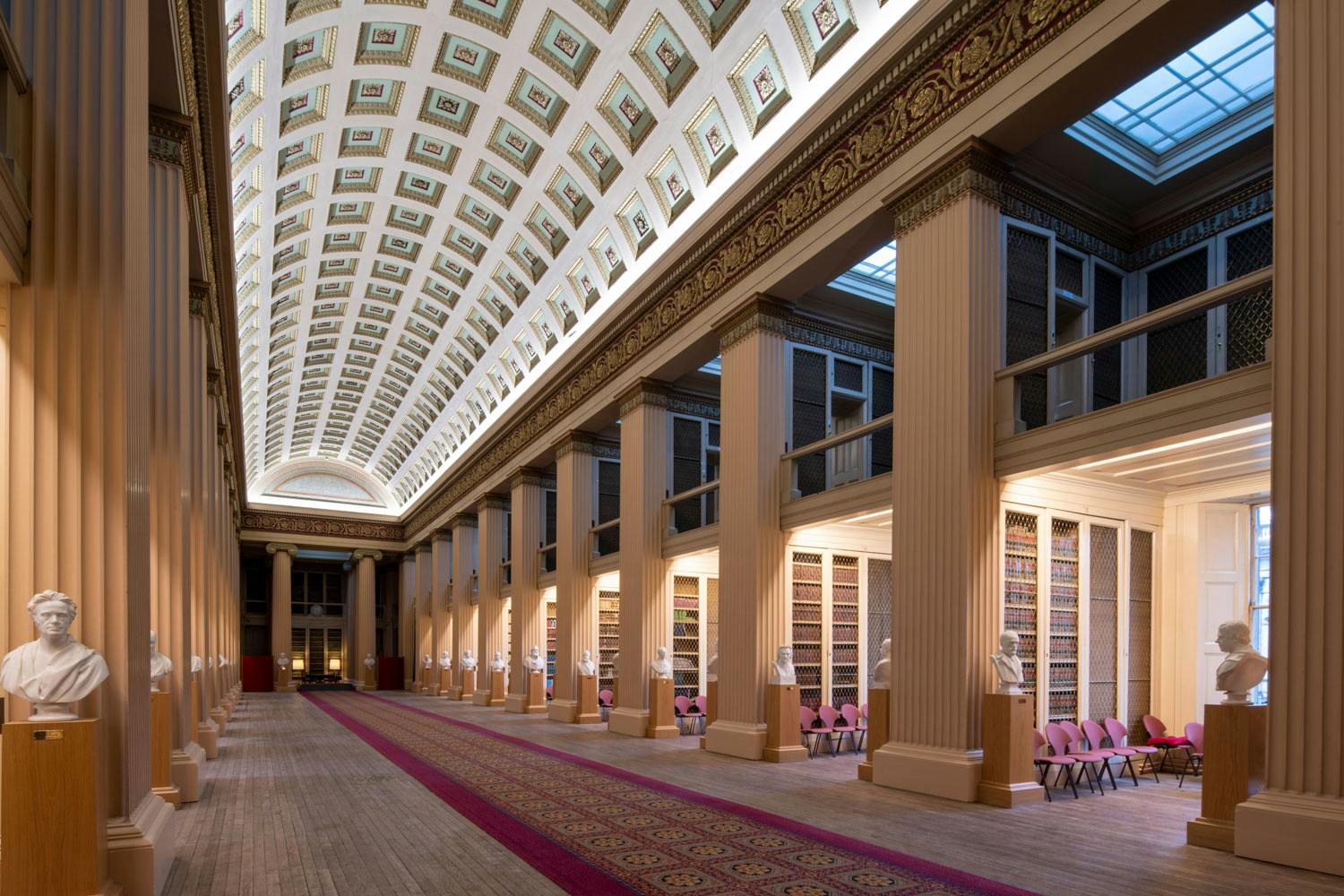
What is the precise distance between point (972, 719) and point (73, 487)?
25.8 ft

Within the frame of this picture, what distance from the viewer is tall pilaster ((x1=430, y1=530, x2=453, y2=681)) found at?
34500 mm

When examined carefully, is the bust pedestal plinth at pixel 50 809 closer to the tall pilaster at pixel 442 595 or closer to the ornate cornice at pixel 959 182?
the ornate cornice at pixel 959 182

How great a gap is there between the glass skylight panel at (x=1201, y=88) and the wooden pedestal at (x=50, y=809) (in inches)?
436

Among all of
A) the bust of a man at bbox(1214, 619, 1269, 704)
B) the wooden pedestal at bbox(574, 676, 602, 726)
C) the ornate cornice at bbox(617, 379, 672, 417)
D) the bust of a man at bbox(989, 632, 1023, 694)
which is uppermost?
the ornate cornice at bbox(617, 379, 672, 417)

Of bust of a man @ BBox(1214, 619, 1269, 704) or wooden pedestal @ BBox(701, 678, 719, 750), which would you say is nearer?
bust of a man @ BBox(1214, 619, 1269, 704)

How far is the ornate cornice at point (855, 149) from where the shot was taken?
9078 mm

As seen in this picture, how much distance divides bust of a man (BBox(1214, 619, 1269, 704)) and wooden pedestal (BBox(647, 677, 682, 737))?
400 inches

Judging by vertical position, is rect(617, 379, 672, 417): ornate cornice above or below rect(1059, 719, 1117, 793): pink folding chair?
above

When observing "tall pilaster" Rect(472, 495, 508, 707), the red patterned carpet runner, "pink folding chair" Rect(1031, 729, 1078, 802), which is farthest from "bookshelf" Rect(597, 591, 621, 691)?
"pink folding chair" Rect(1031, 729, 1078, 802)

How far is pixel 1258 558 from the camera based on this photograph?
36.7 feet

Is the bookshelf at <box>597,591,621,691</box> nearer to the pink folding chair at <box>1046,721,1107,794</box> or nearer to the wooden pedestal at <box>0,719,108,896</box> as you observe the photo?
the pink folding chair at <box>1046,721,1107,794</box>

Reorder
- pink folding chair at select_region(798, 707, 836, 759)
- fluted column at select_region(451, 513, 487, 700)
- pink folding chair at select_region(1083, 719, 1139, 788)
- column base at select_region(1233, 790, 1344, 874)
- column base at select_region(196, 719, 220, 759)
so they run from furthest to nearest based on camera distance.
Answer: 1. fluted column at select_region(451, 513, 487, 700)
2. pink folding chair at select_region(798, 707, 836, 759)
3. column base at select_region(196, 719, 220, 759)
4. pink folding chair at select_region(1083, 719, 1139, 788)
5. column base at select_region(1233, 790, 1344, 874)

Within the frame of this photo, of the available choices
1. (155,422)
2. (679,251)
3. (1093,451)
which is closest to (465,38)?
(679,251)

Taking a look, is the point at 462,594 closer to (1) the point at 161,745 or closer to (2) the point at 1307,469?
(1) the point at 161,745
